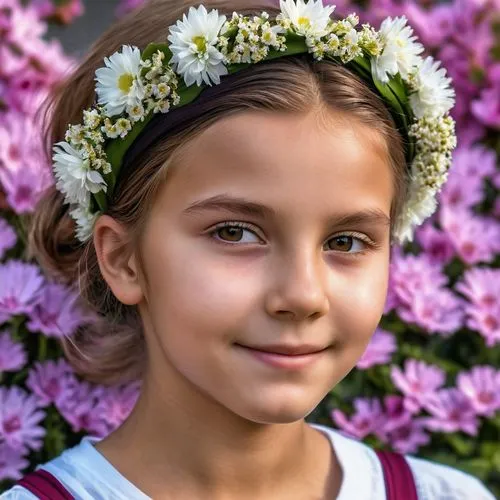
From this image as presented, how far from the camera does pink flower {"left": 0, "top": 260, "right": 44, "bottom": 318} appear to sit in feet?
7.39

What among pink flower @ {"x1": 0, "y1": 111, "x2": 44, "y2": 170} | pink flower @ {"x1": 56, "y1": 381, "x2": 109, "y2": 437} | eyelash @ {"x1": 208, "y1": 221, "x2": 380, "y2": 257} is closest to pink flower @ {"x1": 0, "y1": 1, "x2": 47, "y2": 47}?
pink flower @ {"x1": 0, "y1": 111, "x2": 44, "y2": 170}

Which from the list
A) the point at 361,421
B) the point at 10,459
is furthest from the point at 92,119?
the point at 361,421

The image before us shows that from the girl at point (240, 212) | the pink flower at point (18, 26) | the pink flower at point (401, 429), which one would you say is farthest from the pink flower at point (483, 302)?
the pink flower at point (18, 26)

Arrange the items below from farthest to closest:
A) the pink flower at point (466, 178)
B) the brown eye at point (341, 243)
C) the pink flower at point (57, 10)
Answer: the pink flower at point (57, 10)
the pink flower at point (466, 178)
the brown eye at point (341, 243)

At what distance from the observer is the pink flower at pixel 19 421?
223 centimetres

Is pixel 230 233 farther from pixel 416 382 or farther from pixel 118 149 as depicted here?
pixel 416 382

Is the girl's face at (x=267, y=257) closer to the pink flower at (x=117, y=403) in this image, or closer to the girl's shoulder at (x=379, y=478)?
the girl's shoulder at (x=379, y=478)

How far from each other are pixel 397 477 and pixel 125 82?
0.96 metres

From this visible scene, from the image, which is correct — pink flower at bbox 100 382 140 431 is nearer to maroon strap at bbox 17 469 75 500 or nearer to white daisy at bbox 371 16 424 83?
maroon strap at bbox 17 469 75 500

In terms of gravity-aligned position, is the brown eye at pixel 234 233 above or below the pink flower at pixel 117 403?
above

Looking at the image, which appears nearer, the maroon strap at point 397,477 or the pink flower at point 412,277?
the maroon strap at point 397,477

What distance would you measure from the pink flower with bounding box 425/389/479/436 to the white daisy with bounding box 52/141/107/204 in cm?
102

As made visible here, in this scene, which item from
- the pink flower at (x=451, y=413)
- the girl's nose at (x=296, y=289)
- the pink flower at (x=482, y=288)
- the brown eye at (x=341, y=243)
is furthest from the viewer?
the pink flower at (x=482, y=288)

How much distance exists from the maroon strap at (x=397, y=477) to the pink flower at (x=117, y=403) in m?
0.59
